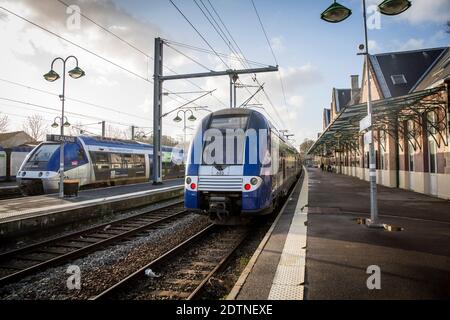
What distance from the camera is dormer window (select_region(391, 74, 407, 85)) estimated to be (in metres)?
21.6

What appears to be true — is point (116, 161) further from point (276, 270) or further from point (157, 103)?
point (276, 270)

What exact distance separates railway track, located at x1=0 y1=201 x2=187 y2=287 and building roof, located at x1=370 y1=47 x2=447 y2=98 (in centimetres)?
1995

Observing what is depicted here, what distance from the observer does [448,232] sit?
268 inches

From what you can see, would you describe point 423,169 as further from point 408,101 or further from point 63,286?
point 63,286

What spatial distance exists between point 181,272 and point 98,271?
1609mm

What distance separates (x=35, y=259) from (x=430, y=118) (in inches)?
662

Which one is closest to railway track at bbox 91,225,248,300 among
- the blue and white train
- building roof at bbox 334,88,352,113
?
the blue and white train

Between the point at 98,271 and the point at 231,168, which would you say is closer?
the point at 98,271

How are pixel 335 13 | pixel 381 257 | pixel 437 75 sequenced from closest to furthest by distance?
pixel 381 257, pixel 335 13, pixel 437 75

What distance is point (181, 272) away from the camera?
523cm

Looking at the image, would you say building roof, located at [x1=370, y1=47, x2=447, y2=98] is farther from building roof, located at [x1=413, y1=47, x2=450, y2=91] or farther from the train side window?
the train side window

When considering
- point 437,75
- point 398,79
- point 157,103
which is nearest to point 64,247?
point 157,103
